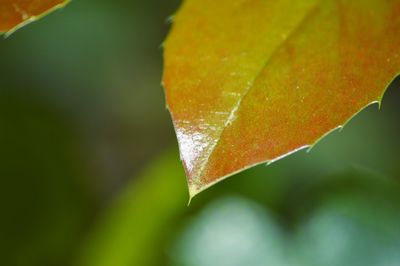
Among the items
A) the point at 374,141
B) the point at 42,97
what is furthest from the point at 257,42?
the point at 42,97

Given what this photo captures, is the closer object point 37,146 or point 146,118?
point 37,146

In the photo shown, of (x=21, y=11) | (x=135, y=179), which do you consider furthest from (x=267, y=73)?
(x=135, y=179)

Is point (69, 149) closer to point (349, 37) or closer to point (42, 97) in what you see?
point (42, 97)

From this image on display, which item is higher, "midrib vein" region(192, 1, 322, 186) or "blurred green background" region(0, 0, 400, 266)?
"midrib vein" region(192, 1, 322, 186)

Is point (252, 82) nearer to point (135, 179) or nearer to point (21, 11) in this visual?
point (21, 11)

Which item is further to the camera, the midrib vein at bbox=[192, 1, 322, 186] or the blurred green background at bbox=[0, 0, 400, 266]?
the blurred green background at bbox=[0, 0, 400, 266]
